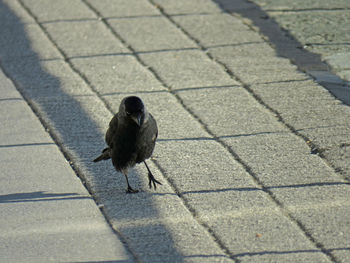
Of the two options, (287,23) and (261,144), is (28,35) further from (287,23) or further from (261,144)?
(261,144)

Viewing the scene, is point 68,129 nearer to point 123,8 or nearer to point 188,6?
point 123,8

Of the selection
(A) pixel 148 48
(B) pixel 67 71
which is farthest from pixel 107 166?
(A) pixel 148 48

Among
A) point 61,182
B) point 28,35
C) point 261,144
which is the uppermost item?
point 261,144

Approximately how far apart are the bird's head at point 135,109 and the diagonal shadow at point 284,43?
2.29 metres

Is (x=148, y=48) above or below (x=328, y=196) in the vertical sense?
below

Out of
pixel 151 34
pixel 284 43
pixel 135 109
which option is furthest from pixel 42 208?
pixel 284 43

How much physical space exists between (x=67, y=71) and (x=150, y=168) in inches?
88.8

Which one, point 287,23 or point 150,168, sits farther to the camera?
point 287,23

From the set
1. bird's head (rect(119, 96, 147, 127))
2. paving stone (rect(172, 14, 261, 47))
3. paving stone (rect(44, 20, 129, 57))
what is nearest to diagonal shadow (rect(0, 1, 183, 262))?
paving stone (rect(44, 20, 129, 57))

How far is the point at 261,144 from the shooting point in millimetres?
5801

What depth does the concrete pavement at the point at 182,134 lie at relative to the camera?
14.7 feet

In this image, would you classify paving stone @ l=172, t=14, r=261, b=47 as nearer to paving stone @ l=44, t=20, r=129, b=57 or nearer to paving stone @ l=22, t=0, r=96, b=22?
paving stone @ l=44, t=20, r=129, b=57

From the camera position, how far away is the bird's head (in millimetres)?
4926

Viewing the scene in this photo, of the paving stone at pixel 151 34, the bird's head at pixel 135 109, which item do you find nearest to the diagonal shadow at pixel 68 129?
the bird's head at pixel 135 109
